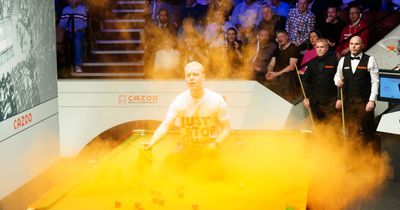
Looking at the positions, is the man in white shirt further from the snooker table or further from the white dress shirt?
the snooker table

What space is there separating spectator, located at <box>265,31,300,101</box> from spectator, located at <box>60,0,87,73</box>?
3078mm

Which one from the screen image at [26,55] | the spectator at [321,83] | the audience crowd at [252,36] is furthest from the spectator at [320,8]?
the screen image at [26,55]

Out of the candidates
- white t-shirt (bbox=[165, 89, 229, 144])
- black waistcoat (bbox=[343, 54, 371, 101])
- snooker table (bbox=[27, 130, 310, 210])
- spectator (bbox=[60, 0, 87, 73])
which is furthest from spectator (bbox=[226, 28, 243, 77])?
white t-shirt (bbox=[165, 89, 229, 144])

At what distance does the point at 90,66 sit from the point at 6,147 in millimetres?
3376

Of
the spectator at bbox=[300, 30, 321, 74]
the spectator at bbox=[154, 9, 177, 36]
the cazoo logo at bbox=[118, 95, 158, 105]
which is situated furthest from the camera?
the spectator at bbox=[154, 9, 177, 36]

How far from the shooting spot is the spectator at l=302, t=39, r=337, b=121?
760 cm

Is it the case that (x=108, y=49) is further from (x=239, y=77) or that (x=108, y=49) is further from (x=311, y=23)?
(x=311, y=23)

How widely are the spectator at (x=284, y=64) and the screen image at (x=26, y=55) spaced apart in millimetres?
2970

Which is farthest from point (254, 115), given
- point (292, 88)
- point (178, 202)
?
point (178, 202)

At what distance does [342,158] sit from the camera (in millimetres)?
7898

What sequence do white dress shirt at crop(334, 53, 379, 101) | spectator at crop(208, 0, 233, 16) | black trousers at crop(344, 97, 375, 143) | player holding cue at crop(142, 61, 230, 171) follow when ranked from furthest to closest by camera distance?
1. spectator at crop(208, 0, 233, 16)
2. black trousers at crop(344, 97, 375, 143)
3. white dress shirt at crop(334, 53, 379, 101)
4. player holding cue at crop(142, 61, 230, 171)

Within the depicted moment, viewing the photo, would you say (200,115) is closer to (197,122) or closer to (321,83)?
(197,122)

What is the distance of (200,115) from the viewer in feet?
18.3

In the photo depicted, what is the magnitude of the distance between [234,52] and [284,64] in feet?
2.47
